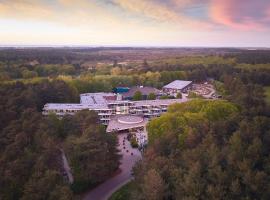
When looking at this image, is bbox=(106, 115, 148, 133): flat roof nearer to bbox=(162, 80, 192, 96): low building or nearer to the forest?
the forest

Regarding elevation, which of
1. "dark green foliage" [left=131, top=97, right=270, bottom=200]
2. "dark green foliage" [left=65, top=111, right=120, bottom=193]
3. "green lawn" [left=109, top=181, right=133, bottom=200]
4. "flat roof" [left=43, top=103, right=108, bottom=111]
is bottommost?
"green lawn" [left=109, top=181, right=133, bottom=200]

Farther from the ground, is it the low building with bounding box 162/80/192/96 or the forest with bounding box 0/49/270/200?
the forest with bounding box 0/49/270/200

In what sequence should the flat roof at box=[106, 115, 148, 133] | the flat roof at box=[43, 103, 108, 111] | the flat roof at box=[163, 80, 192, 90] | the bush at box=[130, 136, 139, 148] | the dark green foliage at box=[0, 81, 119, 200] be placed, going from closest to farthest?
1. the dark green foliage at box=[0, 81, 119, 200]
2. the bush at box=[130, 136, 139, 148]
3. the flat roof at box=[106, 115, 148, 133]
4. the flat roof at box=[43, 103, 108, 111]
5. the flat roof at box=[163, 80, 192, 90]

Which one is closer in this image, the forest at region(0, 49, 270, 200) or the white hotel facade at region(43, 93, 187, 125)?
the forest at region(0, 49, 270, 200)

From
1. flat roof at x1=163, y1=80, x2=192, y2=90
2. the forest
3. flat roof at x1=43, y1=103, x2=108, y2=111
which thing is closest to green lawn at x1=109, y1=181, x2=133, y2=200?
the forest

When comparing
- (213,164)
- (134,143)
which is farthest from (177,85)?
(213,164)

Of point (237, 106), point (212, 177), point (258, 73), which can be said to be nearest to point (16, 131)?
point (212, 177)

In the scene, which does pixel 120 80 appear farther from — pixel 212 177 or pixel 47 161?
pixel 212 177

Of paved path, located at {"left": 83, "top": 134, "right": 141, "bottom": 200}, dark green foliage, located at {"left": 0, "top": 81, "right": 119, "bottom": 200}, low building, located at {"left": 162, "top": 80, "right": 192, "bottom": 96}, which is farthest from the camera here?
low building, located at {"left": 162, "top": 80, "right": 192, "bottom": 96}
